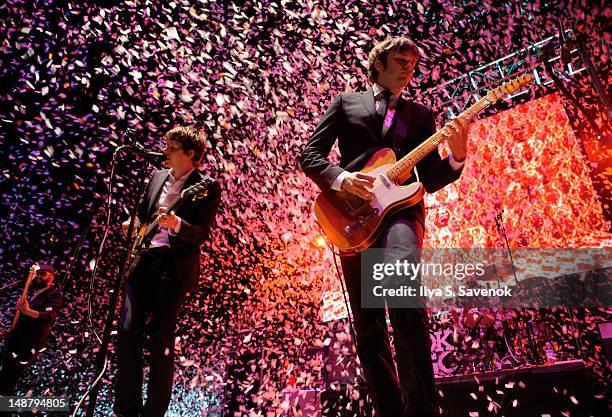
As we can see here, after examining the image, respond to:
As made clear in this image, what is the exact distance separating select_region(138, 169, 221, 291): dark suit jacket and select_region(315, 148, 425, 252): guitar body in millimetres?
1059

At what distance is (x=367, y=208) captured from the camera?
2242 millimetres

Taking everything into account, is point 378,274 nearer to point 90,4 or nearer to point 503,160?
point 90,4

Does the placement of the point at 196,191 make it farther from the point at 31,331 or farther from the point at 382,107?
the point at 31,331

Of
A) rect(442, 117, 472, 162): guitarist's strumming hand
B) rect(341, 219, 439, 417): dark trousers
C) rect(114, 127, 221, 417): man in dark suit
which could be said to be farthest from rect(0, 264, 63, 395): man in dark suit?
rect(442, 117, 472, 162): guitarist's strumming hand

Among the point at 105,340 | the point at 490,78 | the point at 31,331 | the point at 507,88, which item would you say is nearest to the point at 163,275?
the point at 105,340

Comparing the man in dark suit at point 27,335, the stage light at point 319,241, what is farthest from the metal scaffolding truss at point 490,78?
the man in dark suit at point 27,335

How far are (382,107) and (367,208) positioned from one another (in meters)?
0.71

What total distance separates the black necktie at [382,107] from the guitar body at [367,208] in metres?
0.22

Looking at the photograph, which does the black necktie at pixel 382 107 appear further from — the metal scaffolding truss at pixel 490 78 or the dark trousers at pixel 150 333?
the metal scaffolding truss at pixel 490 78

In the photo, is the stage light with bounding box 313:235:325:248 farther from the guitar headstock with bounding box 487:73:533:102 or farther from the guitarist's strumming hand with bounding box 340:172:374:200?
the guitarist's strumming hand with bounding box 340:172:374:200

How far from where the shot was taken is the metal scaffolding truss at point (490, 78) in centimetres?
782

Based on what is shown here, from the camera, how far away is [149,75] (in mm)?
5766

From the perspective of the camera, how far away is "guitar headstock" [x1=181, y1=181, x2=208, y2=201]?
3.11 meters

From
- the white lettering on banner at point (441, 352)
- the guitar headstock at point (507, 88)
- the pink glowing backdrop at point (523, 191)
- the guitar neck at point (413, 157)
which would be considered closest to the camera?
the guitar neck at point (413, 157)
